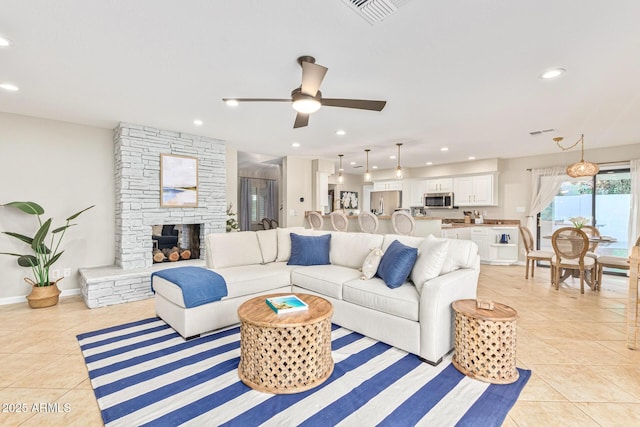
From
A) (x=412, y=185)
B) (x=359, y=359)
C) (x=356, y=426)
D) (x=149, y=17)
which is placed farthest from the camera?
(x=412, y=185)

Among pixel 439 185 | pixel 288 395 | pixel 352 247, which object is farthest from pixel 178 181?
pixel 439 185

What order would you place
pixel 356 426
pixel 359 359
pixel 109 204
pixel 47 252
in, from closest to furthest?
pixel 356 426 → pixel 359 359 → pixel 47 252 → pixel 109 204

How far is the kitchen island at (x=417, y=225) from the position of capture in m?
5.05

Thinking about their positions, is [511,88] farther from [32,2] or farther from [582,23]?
[32,2]

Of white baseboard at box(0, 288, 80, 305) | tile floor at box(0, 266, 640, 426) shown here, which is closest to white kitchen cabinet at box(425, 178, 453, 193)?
tile floor at box(0, 266, 640, 426)

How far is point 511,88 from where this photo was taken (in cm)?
297

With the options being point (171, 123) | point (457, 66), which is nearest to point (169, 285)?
point (171, 123)

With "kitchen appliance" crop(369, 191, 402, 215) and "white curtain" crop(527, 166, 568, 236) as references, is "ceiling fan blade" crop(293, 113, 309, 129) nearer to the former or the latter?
"white curtain" crop(527, 166, 568, 236)

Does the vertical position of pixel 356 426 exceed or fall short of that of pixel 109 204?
it falls short

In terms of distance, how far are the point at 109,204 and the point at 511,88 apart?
5.53 meters

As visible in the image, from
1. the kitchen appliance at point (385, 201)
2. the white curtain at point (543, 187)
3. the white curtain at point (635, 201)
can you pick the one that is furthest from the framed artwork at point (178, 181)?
the white curtain at point (635, 201)

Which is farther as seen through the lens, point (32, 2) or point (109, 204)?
point (109, 204)

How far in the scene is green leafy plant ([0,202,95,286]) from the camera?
12.1 ft

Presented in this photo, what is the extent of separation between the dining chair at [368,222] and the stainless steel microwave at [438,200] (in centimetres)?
331
